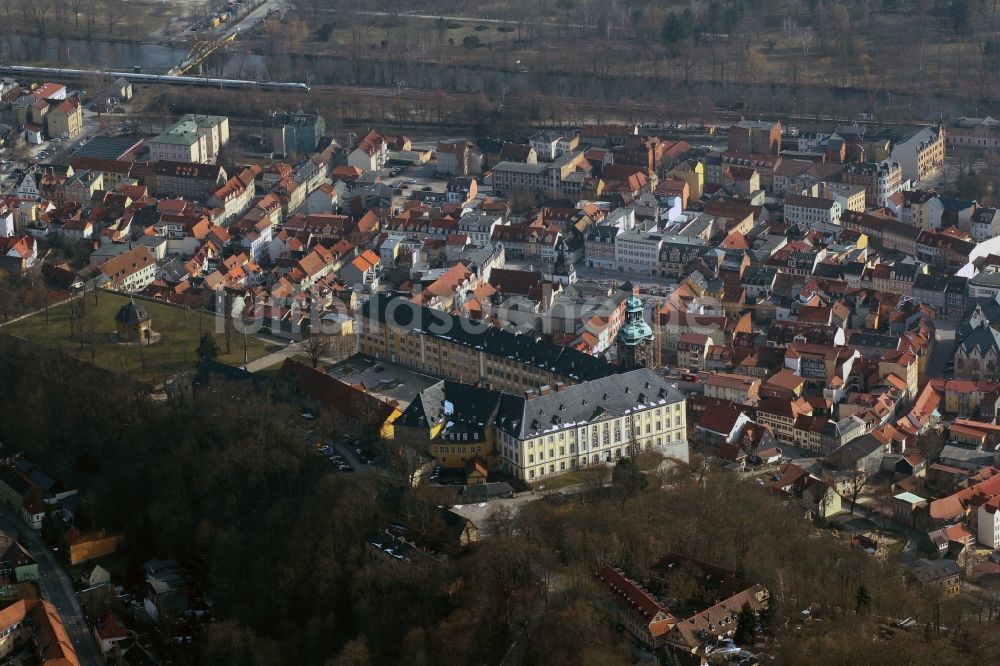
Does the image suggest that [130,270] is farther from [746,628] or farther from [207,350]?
[746,628]

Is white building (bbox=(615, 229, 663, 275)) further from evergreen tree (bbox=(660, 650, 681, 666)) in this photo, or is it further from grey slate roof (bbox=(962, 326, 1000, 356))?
evergreen tree (bbox=(660, 650, 681, 666))

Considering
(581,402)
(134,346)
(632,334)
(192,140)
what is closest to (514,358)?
(632,334)

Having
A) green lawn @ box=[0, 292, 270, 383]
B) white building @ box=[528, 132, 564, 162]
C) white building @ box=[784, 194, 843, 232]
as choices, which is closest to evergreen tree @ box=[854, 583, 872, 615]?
green lawn @ box=[0, 292, 270, 383]

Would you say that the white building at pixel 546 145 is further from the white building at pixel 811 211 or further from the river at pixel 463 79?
the white building at pixel 811 211

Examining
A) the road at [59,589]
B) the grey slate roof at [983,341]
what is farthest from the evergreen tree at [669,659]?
the grey slate roof at [983,341]

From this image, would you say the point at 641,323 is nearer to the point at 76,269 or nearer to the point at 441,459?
the point at 441,459
